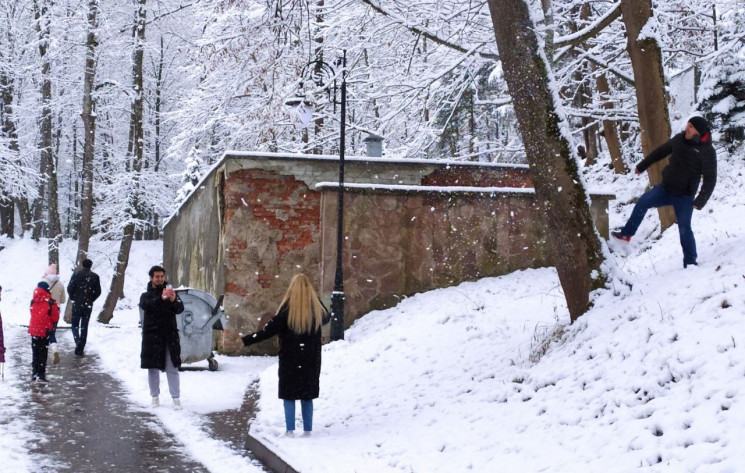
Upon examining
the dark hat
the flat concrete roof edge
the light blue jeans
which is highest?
the flat concrete roof edge

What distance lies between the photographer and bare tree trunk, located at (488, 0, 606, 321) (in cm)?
801

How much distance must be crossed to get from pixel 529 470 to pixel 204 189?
45.2 ft

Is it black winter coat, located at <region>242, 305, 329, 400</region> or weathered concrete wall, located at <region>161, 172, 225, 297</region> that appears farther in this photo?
weathered concrete wall, located at <region>161, 172, 225, 297</region>

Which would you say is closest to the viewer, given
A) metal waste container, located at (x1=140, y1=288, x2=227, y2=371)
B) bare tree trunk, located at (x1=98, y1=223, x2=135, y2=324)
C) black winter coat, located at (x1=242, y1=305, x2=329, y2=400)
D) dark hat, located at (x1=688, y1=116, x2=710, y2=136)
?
black winter coat, located at (x1=242, y1=305, x2=329, y2=400)

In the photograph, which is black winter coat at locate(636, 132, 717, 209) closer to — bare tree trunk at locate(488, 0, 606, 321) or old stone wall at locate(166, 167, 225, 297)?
bare tree trunk at locate(488, 0, 606, 321)

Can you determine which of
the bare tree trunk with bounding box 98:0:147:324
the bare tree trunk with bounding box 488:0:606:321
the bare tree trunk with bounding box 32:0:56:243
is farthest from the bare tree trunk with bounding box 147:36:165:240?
the bare tree trunk with bounding box 488:0:606:321

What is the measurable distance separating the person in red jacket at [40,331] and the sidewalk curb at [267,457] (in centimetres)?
518

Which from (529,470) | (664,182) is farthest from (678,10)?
(529,470)

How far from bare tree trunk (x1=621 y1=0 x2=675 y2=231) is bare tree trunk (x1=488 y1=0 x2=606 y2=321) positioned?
159 inches

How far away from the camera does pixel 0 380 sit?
11.7 meters

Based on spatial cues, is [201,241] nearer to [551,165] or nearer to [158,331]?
[158,331]

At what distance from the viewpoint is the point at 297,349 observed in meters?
7.88

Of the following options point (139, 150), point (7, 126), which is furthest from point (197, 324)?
point (7, 126)

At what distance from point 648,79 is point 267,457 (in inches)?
313
